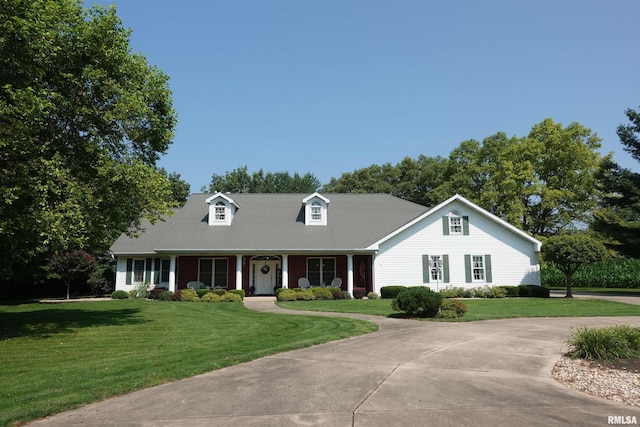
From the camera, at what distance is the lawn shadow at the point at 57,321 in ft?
42.6

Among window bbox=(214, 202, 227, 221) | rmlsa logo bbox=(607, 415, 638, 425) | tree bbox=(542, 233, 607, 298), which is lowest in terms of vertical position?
rmlsa logo bbox=(607, 415, 638, 425)

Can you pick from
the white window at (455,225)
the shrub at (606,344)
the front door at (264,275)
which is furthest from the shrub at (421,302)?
the front door at (264,275)

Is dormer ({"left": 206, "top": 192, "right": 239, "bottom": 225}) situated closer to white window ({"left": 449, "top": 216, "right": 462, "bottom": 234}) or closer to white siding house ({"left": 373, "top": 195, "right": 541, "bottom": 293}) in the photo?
white siding house ({"left": 373, "top": 195, "right": 541, "bottom": 293})

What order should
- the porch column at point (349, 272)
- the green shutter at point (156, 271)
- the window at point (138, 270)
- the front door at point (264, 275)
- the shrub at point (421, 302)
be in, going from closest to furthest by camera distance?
the shrub at point (421, 302)
the porch column at point (349, 272)
the green shutter at point (156, 271)
the window at point (138, 270)
the front door at point (264, 275)

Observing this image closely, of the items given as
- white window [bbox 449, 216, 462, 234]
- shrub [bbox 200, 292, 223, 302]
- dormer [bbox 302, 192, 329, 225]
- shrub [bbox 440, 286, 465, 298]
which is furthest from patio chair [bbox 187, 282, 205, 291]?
white window [bbox 449, 216, 462, 234]

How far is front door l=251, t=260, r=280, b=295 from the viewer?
28.0 meters

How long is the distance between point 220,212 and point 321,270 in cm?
794

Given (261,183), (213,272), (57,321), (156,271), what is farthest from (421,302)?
(261,183)

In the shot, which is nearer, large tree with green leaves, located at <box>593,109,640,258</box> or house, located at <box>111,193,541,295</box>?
house, located at <box>111,193,541,295</box>

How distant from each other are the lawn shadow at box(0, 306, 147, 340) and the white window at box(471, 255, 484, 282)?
1903 cm

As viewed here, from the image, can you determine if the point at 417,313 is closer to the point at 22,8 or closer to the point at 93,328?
the point at 93,328

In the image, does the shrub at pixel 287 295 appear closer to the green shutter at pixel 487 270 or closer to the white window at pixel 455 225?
the white window at pixel 455 225

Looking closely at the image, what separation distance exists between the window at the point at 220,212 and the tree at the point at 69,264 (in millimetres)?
8485

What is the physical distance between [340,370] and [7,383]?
18.7ft
